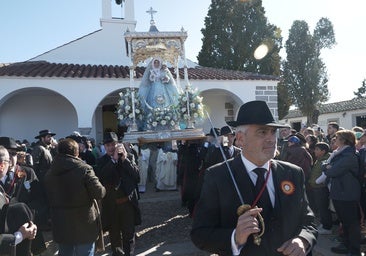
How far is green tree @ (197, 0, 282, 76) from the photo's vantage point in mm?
23672

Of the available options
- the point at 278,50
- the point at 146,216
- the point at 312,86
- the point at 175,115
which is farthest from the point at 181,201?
the point at 312,86

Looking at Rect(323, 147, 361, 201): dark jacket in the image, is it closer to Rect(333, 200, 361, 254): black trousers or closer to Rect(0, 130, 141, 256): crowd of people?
Rect(333, 200, 361, 254): black trousers

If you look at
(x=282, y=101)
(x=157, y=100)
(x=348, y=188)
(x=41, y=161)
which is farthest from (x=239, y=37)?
(x=348, y=188)

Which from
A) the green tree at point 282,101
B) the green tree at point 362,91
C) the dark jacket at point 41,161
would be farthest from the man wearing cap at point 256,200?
the green tree at point 362,91

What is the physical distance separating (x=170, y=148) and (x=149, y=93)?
1880 mm

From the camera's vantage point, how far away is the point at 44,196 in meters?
4.31

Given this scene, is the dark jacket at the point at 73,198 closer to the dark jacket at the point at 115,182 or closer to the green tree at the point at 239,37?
the dark jacket at the point at 115,182

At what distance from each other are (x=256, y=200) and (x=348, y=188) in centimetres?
344

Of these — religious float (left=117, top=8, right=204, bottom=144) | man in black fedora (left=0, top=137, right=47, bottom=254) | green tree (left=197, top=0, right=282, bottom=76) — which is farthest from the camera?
green tree (left=197, top=0, right=282, bottom=76)

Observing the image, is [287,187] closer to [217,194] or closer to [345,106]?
[217,194]

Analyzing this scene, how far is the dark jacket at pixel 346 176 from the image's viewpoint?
486 centimetres

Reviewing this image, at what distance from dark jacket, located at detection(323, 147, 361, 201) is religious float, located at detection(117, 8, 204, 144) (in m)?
4.93

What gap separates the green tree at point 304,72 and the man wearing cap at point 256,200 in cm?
2820

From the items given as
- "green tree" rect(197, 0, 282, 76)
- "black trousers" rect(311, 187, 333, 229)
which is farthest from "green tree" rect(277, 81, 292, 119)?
"black trousers" rect(311, 187, 333, 229)
